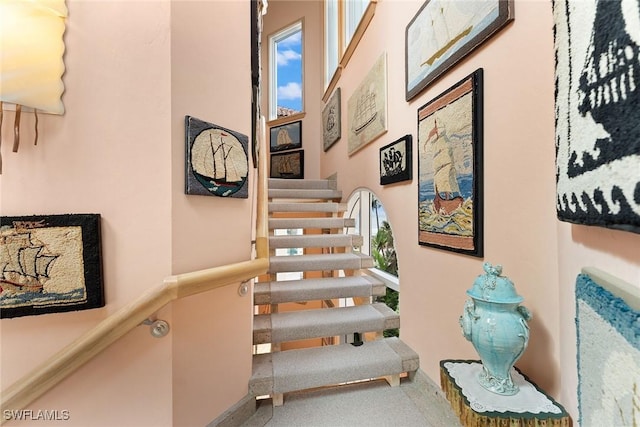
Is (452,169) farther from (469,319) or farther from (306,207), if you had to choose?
(306,207)

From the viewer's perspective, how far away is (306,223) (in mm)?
2799

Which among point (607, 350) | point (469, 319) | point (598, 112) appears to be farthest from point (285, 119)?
point (607, 350)

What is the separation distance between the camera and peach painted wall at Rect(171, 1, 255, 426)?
1093mm

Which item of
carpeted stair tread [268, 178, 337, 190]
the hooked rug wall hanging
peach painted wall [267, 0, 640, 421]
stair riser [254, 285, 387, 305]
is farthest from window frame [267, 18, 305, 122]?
the hooked rug wall hanging

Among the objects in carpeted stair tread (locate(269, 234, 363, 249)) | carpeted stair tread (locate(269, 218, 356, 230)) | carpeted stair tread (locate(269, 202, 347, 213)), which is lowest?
carpeted stair tread (locate(269, 234, 363, 249))

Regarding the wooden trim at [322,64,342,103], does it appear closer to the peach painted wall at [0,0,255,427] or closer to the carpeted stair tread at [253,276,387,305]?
the peach painted wall at [0,0,255,427]

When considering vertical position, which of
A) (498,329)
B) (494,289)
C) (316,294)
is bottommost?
(316,294)

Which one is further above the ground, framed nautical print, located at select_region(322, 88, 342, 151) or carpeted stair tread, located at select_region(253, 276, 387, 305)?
framed nautical print, located at select_region(322, 88, 342, 151)

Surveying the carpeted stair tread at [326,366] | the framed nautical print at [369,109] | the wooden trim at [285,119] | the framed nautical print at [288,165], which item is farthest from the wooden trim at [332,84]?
the carpeted stair tread at [326,366]

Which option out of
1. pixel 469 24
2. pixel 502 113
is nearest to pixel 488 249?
pixel 502 113

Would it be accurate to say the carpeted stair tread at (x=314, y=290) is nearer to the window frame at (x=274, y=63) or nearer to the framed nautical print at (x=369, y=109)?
the framed nautical print at (x=369, y=109)

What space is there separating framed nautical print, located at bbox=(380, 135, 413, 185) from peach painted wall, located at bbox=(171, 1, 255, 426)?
1.05 m

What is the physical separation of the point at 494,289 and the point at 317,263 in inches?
62.2

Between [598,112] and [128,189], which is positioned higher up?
[598,112]
